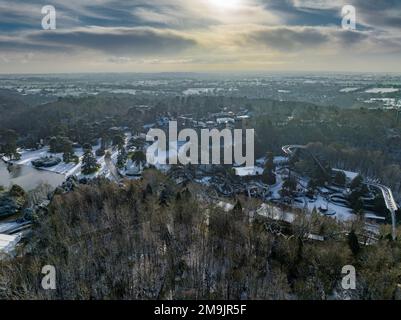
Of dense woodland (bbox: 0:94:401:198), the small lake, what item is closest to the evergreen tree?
the small lake

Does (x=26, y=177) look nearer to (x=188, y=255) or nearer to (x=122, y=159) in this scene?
(x=122, y=159)

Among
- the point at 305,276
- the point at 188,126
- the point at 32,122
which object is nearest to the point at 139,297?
the point at 305,276

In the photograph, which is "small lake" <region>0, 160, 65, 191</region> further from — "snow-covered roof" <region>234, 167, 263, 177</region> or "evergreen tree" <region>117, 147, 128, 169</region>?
"snow-covered roof" <region>234, 167, 263, 177</region>

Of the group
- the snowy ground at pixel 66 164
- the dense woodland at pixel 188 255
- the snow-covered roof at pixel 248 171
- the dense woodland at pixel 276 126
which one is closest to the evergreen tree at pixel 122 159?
the snowy ground at pixel 66 164

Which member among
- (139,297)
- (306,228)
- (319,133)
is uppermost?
(319,133)

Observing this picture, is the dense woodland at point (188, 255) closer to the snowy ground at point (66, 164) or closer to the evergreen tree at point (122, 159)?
the snowy ground at point (66, 164)

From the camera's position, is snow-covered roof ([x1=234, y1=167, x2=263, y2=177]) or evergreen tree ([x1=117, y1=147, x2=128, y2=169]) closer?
snow-covered roof ([x1=234, y1=167, x2=263, y2=177])

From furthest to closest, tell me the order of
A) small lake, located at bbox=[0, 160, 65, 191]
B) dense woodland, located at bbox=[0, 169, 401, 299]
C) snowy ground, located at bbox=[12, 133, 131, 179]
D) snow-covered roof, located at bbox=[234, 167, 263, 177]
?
snowy ground, located at bbox=[12, 133, 131, 179], small lake, located at bbox=[0, 160, 65, 191], snow-covered roof, located at bbox=[234, 167, 263, 177], dense woodland, located at bbox=[0, 169, 401, 299]

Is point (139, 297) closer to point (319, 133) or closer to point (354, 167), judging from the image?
point (354, 167)
